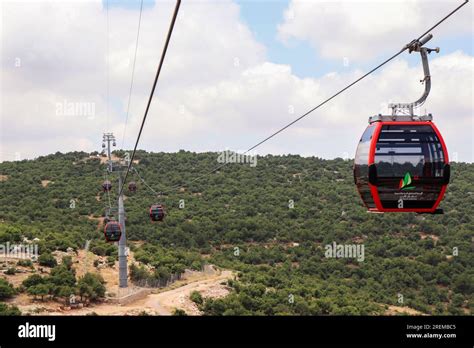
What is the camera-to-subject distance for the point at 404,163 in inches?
680

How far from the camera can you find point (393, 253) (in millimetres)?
64125

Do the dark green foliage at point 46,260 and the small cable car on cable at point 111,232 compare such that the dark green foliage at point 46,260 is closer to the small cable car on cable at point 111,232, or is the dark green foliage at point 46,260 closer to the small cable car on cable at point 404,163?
the small cable car on cable at point 111,232

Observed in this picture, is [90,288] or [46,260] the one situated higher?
[46,260]

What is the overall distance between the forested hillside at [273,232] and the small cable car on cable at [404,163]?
83.4 ft

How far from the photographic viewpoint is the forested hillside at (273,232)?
5162 centimetres

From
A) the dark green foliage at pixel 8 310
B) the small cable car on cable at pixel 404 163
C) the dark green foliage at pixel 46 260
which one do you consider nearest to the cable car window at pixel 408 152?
the small cable car on cable at pixel 404 163

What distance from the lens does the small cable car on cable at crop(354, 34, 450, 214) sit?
1708 centimetres

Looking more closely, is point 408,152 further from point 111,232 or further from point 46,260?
point 46,260

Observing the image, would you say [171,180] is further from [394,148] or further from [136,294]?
[394,148]

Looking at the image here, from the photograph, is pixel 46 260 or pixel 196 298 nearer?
pixel 196 298

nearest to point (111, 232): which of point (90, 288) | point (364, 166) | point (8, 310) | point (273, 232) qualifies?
point (8, 310)

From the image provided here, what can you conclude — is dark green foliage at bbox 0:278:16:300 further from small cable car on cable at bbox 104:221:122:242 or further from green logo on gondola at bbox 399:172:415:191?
green logo on gondola at bbox 399:172:415:191

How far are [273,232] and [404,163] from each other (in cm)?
5582

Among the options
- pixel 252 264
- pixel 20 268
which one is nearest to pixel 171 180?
pixel 252 264
